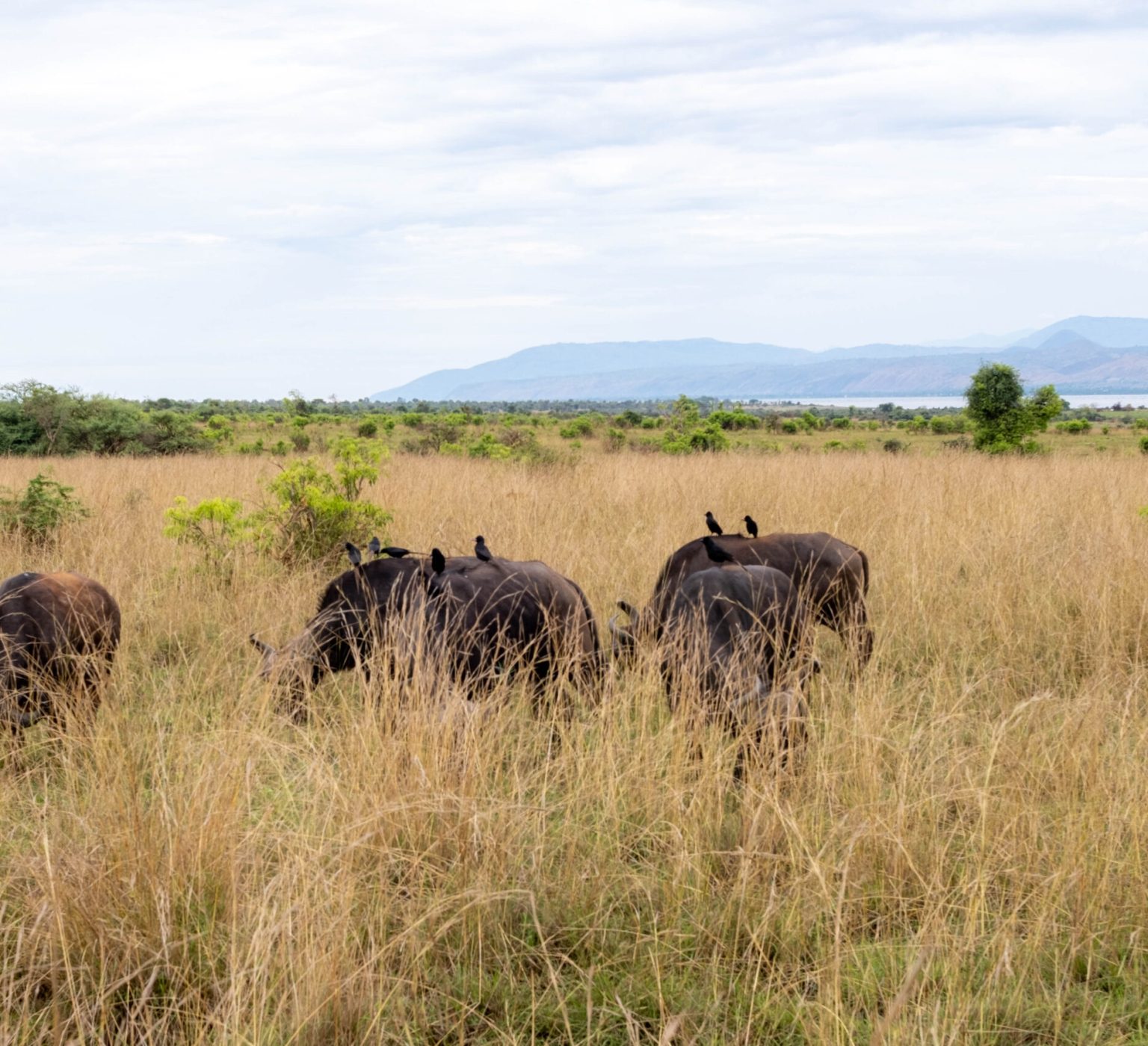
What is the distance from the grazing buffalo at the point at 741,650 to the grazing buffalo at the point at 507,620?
52 cm

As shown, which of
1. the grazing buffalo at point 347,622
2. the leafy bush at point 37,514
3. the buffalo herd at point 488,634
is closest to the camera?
the buffalo herd at point 488,634

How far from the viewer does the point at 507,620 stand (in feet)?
17.6

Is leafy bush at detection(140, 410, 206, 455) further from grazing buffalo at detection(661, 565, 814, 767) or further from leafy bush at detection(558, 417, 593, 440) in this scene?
grazing buffalo at detection(661, 565, 814, 767)

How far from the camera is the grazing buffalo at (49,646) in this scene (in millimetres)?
5004

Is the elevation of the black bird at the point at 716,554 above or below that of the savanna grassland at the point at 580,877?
above

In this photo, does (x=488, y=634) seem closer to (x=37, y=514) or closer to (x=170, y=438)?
(x=37, y=514)

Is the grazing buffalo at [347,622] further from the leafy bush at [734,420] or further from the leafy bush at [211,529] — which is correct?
the leafy bush at [734,420]

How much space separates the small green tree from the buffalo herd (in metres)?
20.9

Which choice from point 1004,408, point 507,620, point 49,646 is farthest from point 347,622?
point 1004,408

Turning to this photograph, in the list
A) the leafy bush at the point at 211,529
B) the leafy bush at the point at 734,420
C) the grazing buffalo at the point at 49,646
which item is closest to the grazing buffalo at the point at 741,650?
the grazing buffalo at the point at 49,646

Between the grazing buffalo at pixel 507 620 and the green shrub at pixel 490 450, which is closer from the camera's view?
the grazing buffalo at pixel 507 620

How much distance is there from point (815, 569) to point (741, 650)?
6.48ft

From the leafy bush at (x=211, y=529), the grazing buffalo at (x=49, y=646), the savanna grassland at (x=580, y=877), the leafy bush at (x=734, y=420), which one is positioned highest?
the leafy bush at (x=734, y=420)

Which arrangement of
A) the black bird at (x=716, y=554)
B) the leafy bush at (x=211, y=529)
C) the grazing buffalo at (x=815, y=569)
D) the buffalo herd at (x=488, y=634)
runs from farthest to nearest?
1. the leafy bush at (x=211, y=529)
2. the grazing buffalo at (x=815, y=569)
3. the black bird at (x=716, y=554)
4. the buffalo herd at (x=488, y=634)
